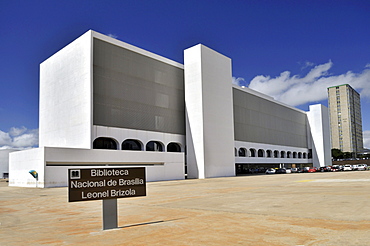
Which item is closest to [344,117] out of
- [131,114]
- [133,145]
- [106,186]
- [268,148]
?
[268,148]

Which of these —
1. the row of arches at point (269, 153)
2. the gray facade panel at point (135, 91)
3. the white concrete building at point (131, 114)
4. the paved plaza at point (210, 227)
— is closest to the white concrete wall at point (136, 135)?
the white concrete building at point (131, 114)

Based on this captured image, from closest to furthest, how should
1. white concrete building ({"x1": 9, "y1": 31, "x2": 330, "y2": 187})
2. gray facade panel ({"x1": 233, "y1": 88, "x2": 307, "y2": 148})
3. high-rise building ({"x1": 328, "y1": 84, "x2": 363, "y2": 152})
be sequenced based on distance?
1. white concrete building ({"x1": 9, "y1": 31, "x2": 330, "y2": 187})
2. gray facade panel ({"x1": 233, "y1": 88, "x2": 307, "y2": 148})
3. high-rise building ({"x1": 328, "y1": 84, "x2": 363, "y2": 152})

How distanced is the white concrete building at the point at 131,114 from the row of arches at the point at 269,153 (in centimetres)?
297

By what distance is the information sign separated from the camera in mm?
9461

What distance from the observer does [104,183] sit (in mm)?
9906

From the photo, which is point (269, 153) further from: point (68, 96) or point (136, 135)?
point (68, 96)

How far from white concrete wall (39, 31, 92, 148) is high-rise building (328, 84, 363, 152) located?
167 metres

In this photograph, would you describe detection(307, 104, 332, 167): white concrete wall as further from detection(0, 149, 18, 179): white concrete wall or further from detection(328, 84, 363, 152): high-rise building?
detection(0, 149, 18, 179): white concrete wall

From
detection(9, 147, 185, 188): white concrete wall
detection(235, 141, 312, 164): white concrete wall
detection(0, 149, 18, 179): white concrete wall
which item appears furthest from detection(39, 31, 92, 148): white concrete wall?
detection(0, 149, 18, 179): white concrete wall

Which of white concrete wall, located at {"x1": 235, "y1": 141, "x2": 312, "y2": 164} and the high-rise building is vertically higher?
the high-rise building

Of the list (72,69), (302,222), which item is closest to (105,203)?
(302,222)

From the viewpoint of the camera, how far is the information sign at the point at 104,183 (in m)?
9.46

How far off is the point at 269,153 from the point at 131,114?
4786cm

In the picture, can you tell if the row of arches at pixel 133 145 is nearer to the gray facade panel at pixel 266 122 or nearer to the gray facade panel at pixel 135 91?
the gray facade panel at pixel 135 91
